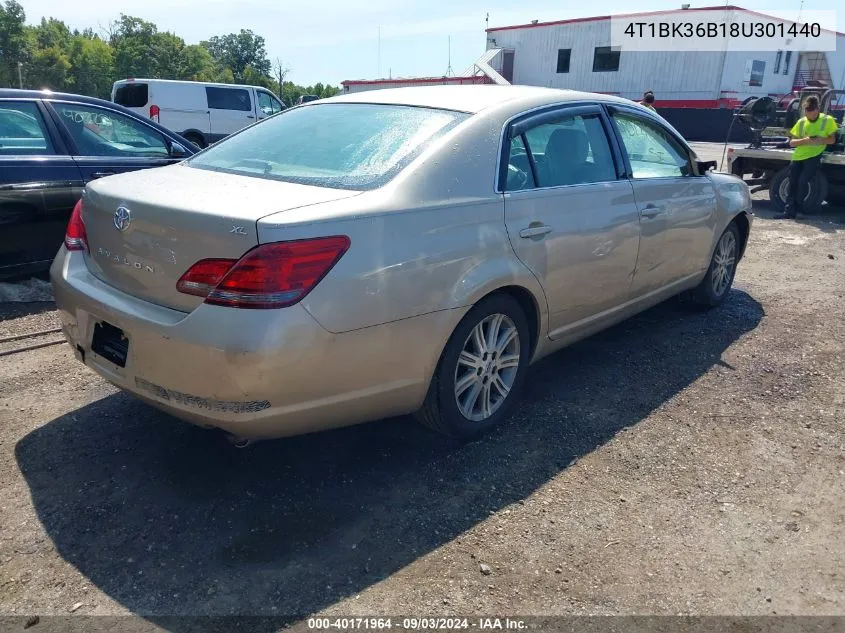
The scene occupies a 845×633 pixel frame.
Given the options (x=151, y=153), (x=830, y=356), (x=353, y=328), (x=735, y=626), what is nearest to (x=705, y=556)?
(x=735, y=626)

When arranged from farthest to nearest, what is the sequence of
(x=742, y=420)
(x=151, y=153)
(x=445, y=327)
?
(x=151, y=153) → (x=742, y=420) → (x=445, y=327)

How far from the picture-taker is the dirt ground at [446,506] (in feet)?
7.69

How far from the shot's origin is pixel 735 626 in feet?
7.36

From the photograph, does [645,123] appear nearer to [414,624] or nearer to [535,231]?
[535,231]

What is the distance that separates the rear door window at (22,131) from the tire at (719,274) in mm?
5197

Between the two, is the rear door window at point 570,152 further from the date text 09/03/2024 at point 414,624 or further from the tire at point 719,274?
the date text 09/03/2024 at point 414,624

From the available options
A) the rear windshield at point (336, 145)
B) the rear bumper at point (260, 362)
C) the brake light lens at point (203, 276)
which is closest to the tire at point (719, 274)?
the rear windshield at point (336, 145)

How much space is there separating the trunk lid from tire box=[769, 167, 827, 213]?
33.5 ft

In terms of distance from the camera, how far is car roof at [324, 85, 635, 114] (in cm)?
339

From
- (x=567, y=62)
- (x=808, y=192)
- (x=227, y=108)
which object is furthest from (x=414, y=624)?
(x=567, y=62)

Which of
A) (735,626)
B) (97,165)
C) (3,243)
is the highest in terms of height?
(97,165)

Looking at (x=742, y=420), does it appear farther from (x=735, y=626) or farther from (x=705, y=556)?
(x=735, y=626)

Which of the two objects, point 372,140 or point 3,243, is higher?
point 372,140

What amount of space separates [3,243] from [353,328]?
371cm
